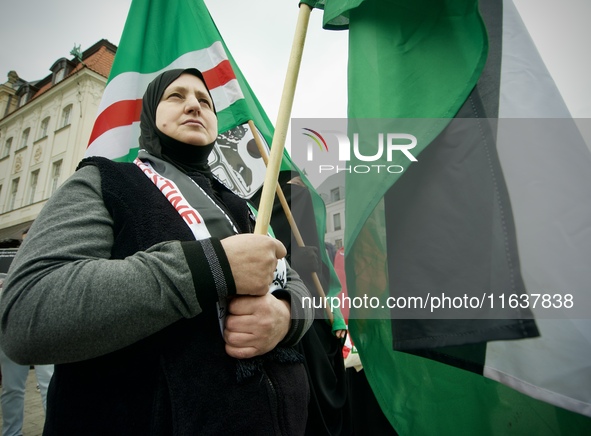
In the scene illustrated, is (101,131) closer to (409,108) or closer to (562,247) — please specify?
(409,108)

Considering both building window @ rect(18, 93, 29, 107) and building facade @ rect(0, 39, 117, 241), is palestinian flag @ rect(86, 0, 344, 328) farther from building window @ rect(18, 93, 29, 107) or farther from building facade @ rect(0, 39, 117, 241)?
building window @ rect(18, 93, 29, 107)

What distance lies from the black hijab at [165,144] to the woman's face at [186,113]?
2cm

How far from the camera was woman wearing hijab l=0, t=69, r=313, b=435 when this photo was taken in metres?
0.72

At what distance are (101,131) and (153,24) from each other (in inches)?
39.0

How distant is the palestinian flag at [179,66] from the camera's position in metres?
2.32

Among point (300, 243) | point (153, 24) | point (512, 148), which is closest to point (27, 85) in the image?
point (153, 24)

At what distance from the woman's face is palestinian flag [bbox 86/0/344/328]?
960mm

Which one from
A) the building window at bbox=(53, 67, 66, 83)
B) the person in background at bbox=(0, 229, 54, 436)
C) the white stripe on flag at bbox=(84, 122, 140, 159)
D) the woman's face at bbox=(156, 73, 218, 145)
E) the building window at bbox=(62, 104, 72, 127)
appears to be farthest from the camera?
Answer: the building window at bbox=(53, 67, 66, 83)

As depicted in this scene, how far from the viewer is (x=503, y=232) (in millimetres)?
1075

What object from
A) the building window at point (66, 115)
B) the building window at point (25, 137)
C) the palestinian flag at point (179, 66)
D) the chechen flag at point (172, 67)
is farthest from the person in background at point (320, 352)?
the building window at point (25, 137)

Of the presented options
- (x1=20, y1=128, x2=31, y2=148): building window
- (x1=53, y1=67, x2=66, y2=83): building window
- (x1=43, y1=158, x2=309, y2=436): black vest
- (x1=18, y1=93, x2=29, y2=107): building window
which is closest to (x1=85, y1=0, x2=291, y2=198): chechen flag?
(x1=43, y1=158, x2=309, y2=436): black vest

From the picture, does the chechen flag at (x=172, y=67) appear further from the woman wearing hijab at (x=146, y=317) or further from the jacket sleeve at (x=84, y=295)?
the jacket sleeve at (x=84, y=295)

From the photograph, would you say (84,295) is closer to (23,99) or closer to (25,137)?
(25,137)

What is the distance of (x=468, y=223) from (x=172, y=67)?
8.05 ft
